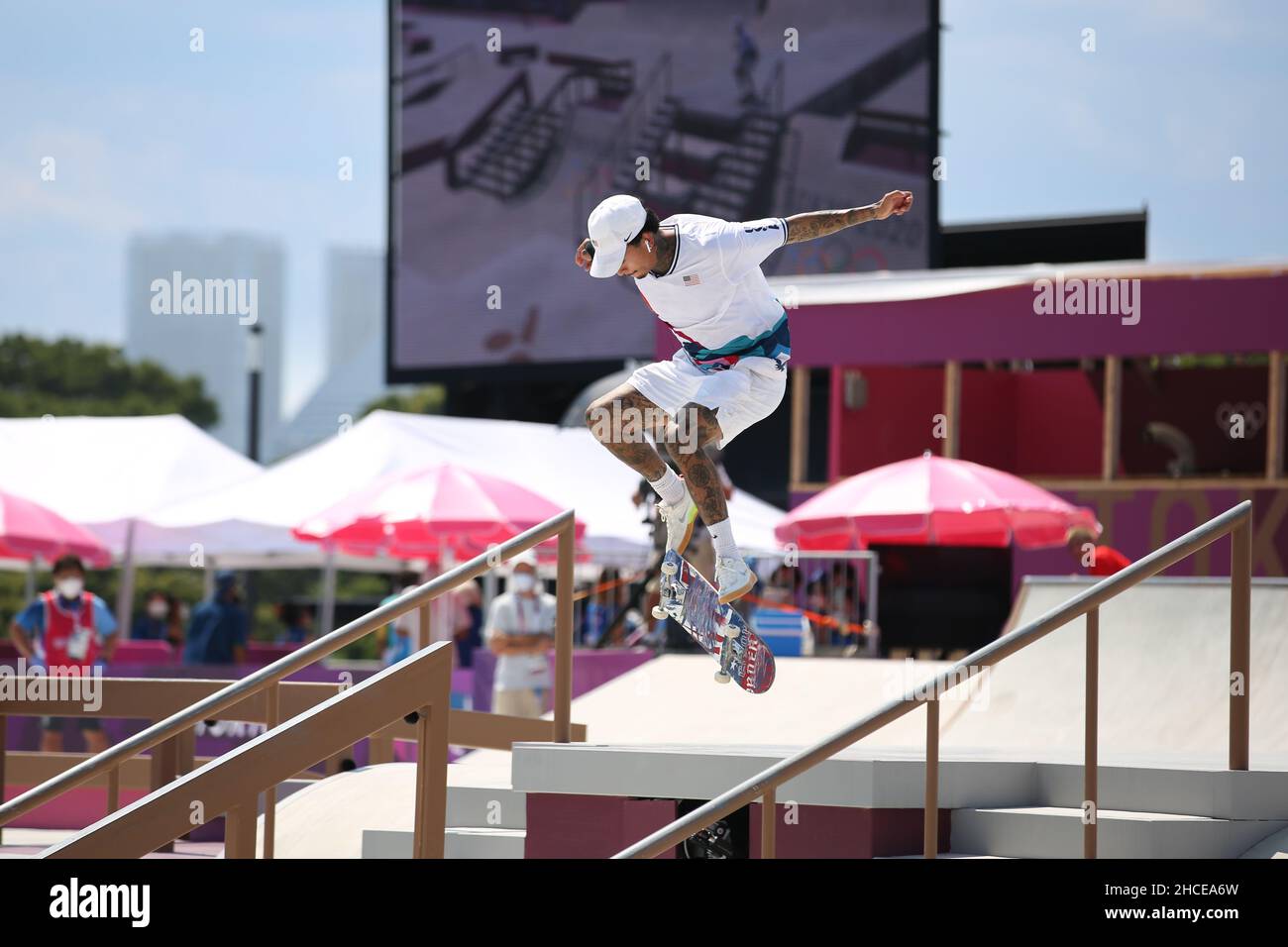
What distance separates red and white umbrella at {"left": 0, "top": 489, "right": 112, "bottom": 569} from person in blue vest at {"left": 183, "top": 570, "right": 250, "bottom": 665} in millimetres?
2515

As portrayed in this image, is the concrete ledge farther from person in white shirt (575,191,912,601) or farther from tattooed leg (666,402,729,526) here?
person in white shirt (575,191,912,601)

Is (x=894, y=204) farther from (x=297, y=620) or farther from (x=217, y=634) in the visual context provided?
(x=297, y=620)

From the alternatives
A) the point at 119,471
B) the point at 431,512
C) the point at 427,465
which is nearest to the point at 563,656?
the point at 431,512

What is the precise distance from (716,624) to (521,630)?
567cm

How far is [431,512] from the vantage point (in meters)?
15.4

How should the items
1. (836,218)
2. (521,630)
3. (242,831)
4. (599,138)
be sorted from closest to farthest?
(242,831), (836,218), (521,630), (599,138)

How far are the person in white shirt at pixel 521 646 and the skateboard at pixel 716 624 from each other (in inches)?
202

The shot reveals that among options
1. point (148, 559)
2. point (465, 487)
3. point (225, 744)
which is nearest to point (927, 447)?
point (465, 487)

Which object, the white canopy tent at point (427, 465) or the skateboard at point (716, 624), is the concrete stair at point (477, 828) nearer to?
the skateboard at point (716, 624)

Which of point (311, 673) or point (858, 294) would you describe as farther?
point (858, 294)

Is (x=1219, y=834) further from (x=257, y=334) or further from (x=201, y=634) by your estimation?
(x=257, y=334)

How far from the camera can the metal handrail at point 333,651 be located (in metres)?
5.82

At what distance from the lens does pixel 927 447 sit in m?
22.5

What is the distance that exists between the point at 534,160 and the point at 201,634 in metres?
23.0
